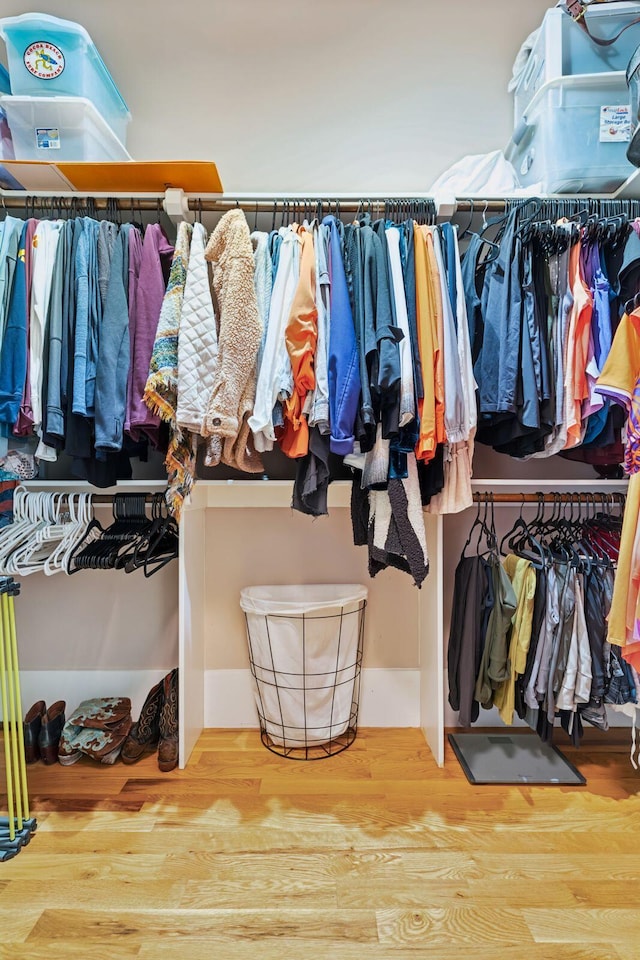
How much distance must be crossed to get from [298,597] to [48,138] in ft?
5.74

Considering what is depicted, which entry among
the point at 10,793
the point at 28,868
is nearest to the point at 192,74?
the point at 10,793

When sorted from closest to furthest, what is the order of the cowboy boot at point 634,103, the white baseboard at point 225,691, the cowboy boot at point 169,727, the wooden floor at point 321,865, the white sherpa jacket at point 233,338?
the wooden floor at point 321,865 → the white sherpa jacket at point 233,338 → the cowboy boot at point 634,103 → the cowboy boot at point 169,727 → the white baseboard at point 225,691

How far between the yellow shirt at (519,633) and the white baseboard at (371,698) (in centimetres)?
42

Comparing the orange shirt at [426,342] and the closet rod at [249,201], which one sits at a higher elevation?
the closet rod at [249,201]

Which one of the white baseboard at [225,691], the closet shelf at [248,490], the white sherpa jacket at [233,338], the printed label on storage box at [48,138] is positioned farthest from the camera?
the white baseboard at [225,691]

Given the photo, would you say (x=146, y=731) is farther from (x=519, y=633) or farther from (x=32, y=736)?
(x=519, y=633)

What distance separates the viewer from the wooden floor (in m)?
1.11

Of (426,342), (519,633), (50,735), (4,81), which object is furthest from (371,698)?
(4,81)

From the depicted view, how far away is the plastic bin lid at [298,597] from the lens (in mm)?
1821

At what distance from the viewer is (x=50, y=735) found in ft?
5.88

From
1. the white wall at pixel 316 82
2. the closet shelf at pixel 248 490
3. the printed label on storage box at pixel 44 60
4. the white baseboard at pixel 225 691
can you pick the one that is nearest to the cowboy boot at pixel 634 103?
the white wall at pixel 316 82

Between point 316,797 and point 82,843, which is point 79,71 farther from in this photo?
point 316,797

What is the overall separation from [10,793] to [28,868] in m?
0.19

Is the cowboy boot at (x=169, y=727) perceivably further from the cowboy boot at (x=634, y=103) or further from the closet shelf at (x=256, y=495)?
the cowboy boot at (x=634, y=103)
